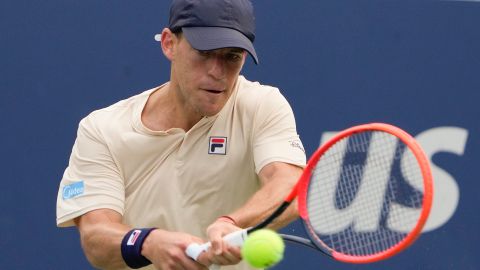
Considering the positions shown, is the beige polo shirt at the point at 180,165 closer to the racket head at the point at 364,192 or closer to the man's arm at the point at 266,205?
the man's arm at the point at 266,205

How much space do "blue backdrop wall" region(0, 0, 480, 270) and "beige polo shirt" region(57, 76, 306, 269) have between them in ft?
4.12

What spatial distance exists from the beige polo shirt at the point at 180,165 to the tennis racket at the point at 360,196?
0.19 metres

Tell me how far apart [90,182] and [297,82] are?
1.59 metres

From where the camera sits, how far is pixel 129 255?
3.83 meters

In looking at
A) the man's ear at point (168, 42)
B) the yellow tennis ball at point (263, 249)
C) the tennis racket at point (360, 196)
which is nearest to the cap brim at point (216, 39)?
the man's ear at point (168, 42)

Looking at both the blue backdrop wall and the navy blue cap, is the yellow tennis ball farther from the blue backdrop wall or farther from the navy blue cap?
the blue backdrop wall

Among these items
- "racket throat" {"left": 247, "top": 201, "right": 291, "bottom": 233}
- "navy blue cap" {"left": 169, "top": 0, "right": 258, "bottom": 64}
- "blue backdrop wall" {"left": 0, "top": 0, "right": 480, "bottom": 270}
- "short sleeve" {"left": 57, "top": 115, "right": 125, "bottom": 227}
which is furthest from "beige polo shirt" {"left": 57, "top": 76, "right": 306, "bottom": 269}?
"blue backdrop wall" {"left": 0, "top": 0, "right": 480, "bottom": 270}

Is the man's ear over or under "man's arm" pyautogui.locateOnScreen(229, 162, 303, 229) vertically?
over

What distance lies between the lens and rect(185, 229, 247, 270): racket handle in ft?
11.6

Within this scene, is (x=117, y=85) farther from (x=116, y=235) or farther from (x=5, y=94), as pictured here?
(x=116, y=235)

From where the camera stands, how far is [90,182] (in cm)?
412

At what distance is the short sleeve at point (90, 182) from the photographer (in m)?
4.09

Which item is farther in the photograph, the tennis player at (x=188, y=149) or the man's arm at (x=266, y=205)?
the tennis player at (x=188, y=149)

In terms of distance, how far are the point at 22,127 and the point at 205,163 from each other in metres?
1.55
